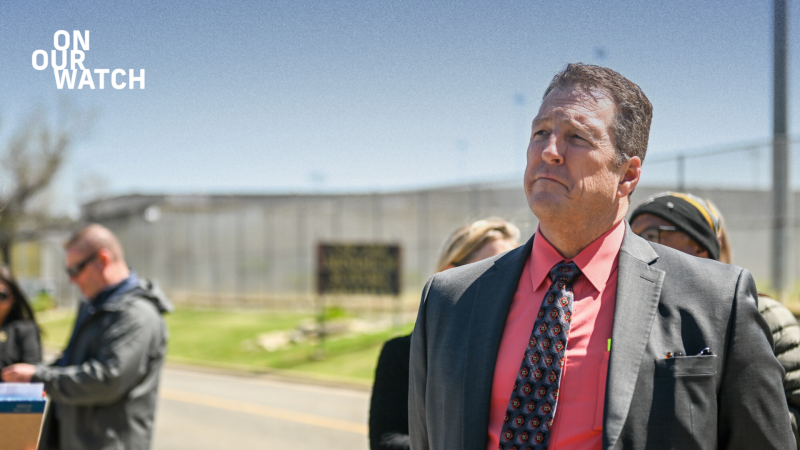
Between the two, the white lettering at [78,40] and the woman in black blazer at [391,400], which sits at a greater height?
the white lettering at [78,40]

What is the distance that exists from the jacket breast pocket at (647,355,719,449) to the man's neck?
0.39 m

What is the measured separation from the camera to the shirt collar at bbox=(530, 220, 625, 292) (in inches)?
74.6

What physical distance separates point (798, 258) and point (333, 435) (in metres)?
8.85

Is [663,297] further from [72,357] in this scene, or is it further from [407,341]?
[72,357]

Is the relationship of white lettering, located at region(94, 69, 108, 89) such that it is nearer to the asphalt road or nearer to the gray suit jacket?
the gray suit jacket

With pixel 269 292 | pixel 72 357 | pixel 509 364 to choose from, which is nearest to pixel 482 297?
pixel 509 364

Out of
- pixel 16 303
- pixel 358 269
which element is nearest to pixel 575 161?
pixel 16 303

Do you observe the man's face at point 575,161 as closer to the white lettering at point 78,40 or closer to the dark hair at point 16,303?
the white lettering at point 78,40

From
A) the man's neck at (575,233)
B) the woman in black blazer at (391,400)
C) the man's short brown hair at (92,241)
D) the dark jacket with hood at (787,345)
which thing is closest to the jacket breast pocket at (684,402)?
the man's neck at (575,233)

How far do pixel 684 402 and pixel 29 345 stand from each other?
4480 millimetres

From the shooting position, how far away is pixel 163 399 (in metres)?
12.8

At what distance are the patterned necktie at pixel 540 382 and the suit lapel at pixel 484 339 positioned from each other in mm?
70

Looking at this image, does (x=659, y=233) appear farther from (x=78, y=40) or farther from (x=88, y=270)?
(x=88, y=270)

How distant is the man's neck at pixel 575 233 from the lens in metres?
1.91
